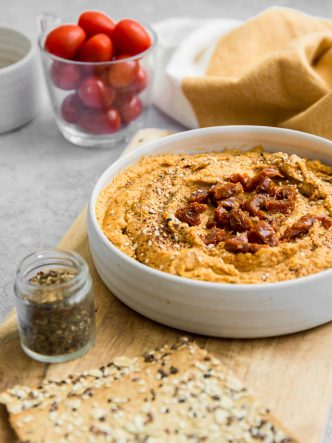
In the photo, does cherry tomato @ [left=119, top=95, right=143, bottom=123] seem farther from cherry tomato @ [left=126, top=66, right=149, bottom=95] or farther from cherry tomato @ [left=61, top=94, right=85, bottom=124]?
cherry tomato @ [left=61, top=94, right=85, bottom=124]

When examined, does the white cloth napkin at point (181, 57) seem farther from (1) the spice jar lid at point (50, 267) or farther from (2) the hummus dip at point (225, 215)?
(1) the spice jar lid at point (50, 267)

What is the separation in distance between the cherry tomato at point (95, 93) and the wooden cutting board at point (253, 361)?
1.60m

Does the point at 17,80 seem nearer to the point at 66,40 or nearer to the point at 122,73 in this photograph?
the point at 66,40

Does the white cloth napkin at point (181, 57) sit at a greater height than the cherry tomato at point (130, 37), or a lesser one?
lesser

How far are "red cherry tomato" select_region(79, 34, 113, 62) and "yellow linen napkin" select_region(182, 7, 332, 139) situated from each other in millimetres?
486

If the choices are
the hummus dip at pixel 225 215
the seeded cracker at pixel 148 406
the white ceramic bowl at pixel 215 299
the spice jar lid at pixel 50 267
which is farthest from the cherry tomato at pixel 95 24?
the seeded cracker at pixel 148 406

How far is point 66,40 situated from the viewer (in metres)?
4.42

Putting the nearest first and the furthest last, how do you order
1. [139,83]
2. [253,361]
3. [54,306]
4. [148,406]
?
[148,406] → [54,306] → [253,361] → [139,83]

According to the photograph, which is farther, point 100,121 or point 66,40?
point 100,121

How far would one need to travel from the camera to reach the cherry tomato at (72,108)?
177 inches

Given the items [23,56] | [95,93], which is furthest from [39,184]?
[23,56]

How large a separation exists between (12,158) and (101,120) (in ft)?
1.90

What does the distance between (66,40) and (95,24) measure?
203 mm

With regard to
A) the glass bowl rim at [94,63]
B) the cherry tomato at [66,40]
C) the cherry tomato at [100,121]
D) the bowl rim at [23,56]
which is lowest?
the cherry tomato at [100,121]
